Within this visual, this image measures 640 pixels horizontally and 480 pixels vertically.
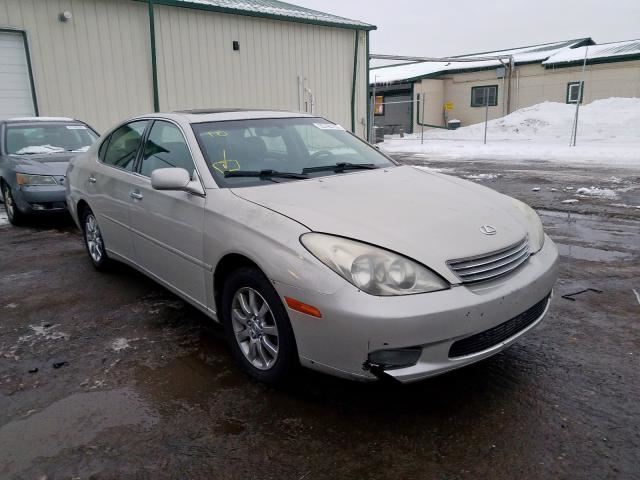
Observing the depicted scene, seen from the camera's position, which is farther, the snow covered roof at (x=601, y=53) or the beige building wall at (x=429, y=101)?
the beige building wall at (x=429, y=101)

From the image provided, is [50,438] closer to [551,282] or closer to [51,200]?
[551,282]

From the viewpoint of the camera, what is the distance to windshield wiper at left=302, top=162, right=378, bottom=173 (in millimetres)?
3746

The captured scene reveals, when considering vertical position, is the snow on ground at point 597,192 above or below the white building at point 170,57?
below

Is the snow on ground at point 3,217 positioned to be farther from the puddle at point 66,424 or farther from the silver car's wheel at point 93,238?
the puddle at point 66,424

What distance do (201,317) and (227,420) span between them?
1459mm

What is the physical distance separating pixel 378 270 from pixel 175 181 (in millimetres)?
1537

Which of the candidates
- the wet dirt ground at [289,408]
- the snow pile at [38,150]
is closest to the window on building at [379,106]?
the snow pile at [38,150]

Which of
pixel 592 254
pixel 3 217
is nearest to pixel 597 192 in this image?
pixel 592 254

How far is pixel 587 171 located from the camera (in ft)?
41.6

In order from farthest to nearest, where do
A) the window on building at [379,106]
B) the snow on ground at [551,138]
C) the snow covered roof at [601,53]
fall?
the window on building at [379,106]
the snow covered roof at [601,53]
the snow on ground at [551,138]

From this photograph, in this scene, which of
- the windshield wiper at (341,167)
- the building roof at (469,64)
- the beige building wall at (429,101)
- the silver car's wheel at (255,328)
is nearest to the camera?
the silver car's wheel at (255,328)

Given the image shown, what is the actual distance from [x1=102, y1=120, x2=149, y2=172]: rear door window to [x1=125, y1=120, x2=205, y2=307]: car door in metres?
0.18

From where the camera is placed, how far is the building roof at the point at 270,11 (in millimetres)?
12625

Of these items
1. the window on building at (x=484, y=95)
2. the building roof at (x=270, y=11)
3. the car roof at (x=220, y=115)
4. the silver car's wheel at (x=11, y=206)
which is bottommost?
the silver car's wheel at (x=11, y=206)
